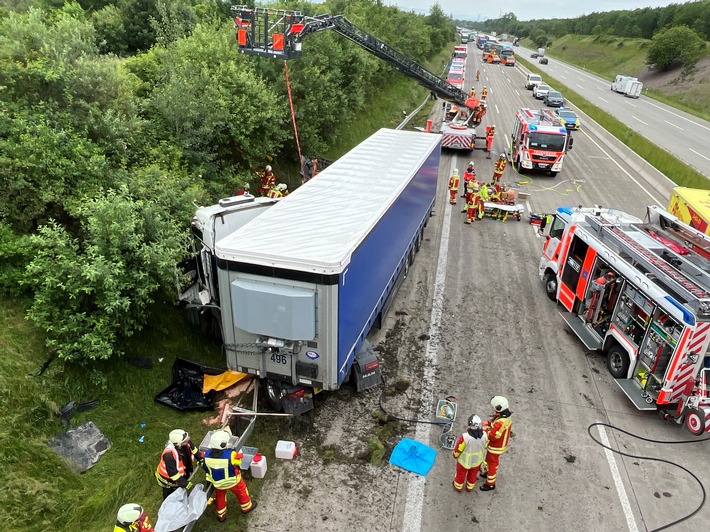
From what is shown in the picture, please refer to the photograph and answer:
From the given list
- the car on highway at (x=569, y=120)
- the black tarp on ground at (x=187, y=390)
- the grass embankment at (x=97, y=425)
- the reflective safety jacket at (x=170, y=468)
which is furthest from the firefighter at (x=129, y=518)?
the car on highway at (x=569, y=120)

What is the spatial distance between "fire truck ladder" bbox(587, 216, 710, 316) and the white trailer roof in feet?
15.0

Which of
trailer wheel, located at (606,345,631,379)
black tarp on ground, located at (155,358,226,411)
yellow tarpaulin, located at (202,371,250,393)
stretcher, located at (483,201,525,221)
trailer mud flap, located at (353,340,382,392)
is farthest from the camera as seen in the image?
stretcher, located at (483,201,525,221)

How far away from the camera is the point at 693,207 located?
1347cm

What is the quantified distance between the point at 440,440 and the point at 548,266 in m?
6.69

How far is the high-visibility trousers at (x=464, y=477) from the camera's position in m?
7.00

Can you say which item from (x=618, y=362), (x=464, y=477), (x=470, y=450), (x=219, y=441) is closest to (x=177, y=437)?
(x=219, y=441)

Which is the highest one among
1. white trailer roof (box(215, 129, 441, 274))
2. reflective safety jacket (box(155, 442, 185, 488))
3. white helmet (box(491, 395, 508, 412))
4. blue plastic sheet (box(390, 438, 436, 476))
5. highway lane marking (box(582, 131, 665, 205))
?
white trailer roof (box(215, 129, 441, 274))

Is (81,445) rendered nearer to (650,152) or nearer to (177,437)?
(177,437)

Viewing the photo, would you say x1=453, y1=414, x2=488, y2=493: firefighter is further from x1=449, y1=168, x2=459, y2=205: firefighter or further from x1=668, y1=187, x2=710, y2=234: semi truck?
x1=449, y1=168, x2=459, y2=205: firefighter

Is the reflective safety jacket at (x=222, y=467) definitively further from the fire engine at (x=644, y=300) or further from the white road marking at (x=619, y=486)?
the fire engine at (x=644, y=300)

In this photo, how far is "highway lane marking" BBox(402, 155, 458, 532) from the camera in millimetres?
6785

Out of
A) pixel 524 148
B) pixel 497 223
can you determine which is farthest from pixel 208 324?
pixel 524 148

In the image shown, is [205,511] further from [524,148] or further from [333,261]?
[524,148]

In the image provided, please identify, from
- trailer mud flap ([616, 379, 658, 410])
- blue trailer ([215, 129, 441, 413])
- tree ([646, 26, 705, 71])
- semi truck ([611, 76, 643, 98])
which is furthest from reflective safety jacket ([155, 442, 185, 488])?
tree ([646, 26, 705, 71])
